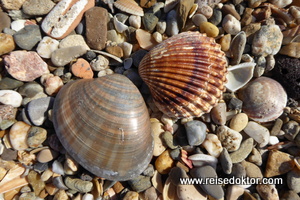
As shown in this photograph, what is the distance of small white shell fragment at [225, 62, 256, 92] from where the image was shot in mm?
2402

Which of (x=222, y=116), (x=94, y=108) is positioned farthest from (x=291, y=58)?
(x=94, y=108)

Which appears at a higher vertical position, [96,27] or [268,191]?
[96,27]

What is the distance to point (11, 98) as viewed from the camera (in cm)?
226

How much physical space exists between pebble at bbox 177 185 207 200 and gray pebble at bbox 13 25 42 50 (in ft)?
7.78

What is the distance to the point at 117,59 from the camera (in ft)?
8.03

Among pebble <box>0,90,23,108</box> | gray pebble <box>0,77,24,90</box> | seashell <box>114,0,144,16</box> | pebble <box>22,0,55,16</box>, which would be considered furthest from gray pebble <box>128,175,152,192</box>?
pebble <box>22,0,55,16</box>

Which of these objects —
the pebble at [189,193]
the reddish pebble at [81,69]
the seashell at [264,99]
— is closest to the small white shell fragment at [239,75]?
the seashell at [264,99]

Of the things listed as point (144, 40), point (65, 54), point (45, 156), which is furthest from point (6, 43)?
point (144, 40)

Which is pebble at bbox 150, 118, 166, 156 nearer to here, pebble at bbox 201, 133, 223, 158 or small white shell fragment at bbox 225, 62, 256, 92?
pebble at bbox 201, 133, 223, 158

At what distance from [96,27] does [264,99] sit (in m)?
2.19

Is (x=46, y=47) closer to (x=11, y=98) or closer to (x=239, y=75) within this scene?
(x=11, y=98)

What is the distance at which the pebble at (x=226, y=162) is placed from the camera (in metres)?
2.17

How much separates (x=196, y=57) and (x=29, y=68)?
1.90 metres

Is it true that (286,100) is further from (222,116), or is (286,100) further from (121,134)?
(121,134)
